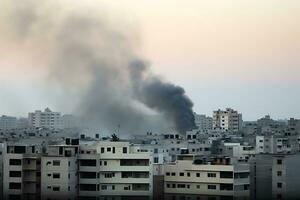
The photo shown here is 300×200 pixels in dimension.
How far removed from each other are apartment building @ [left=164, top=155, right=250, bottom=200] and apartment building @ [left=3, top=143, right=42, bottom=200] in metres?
3.88

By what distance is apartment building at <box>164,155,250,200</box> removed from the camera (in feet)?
74.3

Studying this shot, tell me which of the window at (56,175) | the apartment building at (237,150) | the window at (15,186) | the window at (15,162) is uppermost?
the apartment building at (237,150)

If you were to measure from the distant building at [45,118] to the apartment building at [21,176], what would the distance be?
71.1m

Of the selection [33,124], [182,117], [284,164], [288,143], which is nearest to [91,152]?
[284,164]

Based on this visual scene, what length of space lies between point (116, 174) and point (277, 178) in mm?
4752

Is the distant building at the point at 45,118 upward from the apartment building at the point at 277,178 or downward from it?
upward

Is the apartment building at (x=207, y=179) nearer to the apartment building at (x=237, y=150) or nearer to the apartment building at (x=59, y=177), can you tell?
the apartment building at (x=59, y=177)

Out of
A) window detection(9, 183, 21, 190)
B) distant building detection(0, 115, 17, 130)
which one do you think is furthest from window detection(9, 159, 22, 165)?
distant building detection(0, 115, 17, 130)

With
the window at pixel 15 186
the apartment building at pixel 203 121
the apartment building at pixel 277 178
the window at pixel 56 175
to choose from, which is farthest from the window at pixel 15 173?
the apartment building at pixel 203 121

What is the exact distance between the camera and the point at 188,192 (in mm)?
23297

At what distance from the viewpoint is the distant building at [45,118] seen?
309ft

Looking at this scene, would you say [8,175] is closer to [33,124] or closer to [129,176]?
[129,176]

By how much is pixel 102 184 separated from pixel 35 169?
198 cm

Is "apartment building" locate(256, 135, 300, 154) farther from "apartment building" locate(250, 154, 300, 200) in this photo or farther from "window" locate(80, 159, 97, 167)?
"window" locate(80, 159, 97, 167)
